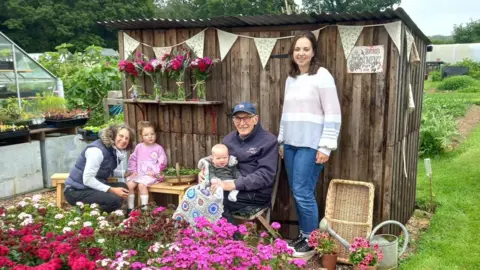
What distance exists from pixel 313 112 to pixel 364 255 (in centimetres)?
124

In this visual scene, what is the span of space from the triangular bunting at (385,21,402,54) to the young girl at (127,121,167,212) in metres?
2.59

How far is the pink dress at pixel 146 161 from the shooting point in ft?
15.8

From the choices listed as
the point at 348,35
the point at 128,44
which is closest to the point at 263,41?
the point at 348,35

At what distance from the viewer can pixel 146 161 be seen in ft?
15.9

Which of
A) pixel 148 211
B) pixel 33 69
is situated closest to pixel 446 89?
pixel 33 69

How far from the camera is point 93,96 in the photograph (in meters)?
11.0

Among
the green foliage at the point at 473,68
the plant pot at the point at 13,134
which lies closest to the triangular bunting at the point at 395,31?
the plant pot at the point at 13,134

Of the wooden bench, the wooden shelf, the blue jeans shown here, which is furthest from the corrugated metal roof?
the wooden bench

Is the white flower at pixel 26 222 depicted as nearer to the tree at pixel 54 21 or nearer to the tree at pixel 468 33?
the tree at pixel 54 21

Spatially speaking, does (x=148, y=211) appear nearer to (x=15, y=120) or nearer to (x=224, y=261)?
(x=224, y=261)

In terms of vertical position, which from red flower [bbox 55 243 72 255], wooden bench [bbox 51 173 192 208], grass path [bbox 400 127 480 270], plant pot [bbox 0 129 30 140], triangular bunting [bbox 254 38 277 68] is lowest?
grass path [bbox 400 127 480 270]

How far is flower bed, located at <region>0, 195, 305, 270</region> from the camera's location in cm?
253

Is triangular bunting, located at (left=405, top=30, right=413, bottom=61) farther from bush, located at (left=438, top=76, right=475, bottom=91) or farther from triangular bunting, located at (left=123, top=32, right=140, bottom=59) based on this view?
bush, located at (left=438, top=76, right=475, bottom=91)

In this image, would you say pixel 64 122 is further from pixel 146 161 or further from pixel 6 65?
pixel 146 161
